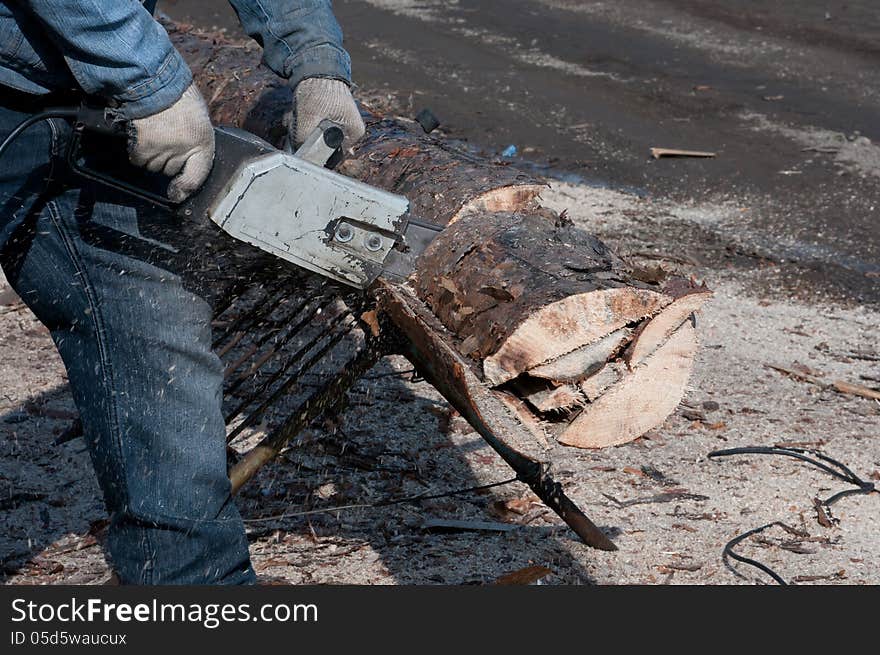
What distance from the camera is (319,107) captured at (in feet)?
8.46

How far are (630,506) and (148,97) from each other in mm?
2012

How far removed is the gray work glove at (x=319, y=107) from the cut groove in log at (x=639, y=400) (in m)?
0.88

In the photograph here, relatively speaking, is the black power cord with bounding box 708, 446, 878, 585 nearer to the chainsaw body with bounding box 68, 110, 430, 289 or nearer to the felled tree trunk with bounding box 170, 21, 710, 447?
the felled tree trunk with bounding box 170, 21, 710, 447

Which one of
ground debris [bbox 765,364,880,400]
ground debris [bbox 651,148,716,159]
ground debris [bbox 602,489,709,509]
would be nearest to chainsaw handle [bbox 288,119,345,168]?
ground debris [bbox 602,489,709,509]

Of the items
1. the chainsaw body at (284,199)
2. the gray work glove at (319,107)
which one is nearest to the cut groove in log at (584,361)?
the chainsaw body at (284,199)

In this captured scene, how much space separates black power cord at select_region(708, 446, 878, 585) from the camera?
122 inches

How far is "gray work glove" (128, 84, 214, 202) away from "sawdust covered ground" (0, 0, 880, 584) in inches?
46.2

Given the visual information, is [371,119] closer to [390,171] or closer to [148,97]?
[390,171]

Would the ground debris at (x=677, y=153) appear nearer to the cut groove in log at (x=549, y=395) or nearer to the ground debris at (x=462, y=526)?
the ground debris at (x=462, y=526)

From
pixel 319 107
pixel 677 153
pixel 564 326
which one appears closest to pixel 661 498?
pixel 564 326

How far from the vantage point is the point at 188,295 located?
7.45 ft

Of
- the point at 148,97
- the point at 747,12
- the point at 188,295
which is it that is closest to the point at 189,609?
the point at 188,295

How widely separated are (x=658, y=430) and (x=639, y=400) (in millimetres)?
1430

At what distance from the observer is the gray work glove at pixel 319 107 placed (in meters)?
2.58
